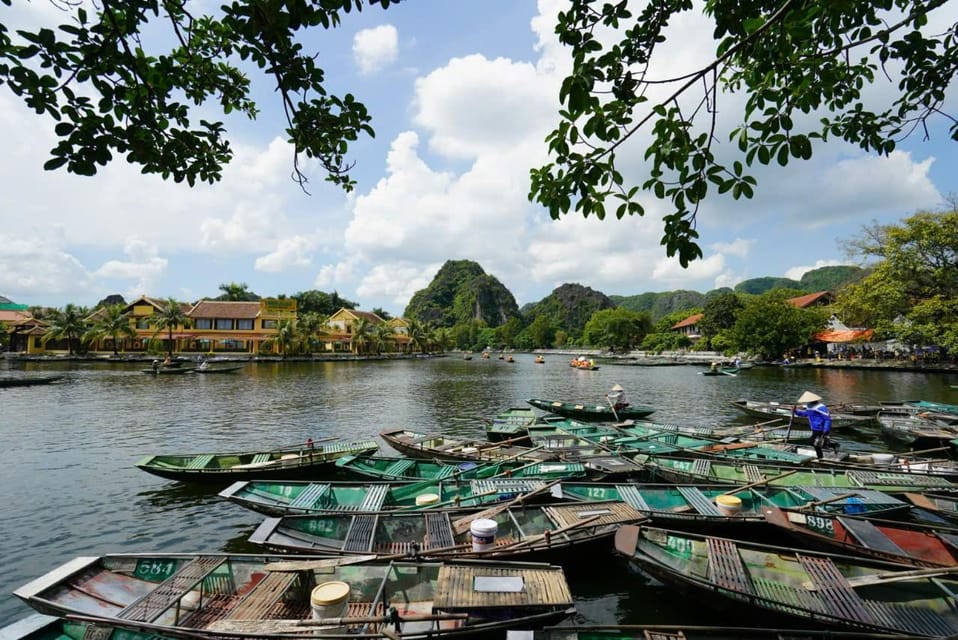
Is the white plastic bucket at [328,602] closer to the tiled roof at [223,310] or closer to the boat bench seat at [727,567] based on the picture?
the boat bench seat at [727,567]

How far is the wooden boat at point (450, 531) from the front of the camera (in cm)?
791

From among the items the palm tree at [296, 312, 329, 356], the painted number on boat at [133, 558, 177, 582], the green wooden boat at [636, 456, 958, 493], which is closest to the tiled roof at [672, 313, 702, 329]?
the palm tree at [296, 312, 329, 356]

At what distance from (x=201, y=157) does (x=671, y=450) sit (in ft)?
49.5

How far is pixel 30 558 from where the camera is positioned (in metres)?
9.70

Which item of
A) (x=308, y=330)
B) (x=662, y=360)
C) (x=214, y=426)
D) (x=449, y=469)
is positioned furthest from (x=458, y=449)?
(x=662, y=360)

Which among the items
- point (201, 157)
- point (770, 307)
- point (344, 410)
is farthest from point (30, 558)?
point (770, 307)

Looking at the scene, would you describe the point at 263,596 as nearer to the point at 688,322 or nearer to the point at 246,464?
the point at 246,464

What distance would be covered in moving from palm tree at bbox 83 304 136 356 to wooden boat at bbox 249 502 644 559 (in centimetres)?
7157

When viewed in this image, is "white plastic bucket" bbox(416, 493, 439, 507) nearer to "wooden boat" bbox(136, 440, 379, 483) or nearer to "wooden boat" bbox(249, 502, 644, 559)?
"wooden boat" bbox(249, 502, 644, 559)

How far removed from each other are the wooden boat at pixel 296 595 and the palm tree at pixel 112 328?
7178cm

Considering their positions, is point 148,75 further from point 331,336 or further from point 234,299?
point 234,299

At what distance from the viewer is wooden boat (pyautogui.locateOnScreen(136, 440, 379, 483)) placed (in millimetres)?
13250

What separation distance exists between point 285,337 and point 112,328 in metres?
22.3

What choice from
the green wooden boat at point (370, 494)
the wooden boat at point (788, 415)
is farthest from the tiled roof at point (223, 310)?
the wooden boat at point (788, 415)
